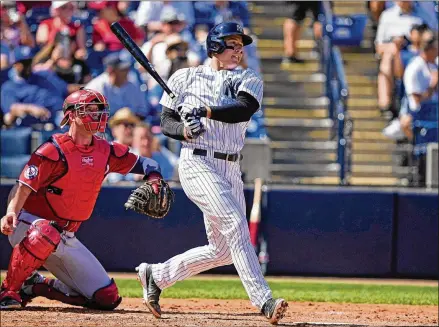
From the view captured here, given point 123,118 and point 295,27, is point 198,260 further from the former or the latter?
point 295,27

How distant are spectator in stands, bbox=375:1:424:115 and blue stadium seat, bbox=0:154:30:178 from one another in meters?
4.82

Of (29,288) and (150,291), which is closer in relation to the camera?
(150,291)

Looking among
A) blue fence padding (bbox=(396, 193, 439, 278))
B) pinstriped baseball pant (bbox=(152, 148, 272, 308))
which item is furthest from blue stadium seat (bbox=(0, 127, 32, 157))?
pinstriped baseball pant (bbox=(152, 148, 272, 308))

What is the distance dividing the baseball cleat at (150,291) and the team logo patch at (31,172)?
3.17 feet

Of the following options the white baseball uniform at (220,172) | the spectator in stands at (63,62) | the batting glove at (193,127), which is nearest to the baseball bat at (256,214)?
the spectator in stands at (63,62)

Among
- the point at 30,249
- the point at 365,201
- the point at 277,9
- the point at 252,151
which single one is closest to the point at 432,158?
the point at 365,201

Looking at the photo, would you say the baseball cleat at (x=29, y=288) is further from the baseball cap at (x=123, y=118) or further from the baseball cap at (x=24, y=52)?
the baseball cap at (x=24, y=52)

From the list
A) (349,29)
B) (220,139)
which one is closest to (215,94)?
(220,139)

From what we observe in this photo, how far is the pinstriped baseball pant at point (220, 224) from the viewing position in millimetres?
6133

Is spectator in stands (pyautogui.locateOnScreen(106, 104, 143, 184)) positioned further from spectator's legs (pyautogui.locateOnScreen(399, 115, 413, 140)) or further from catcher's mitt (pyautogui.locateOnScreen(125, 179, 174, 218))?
catcher's mitt (pyautogui.locateOnScreen(125, 179, 174, 218))

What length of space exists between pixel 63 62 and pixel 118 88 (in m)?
1.03

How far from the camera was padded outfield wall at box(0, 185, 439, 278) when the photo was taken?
34.8ft

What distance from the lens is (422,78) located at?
12.5 metres

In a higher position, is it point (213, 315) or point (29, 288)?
point (29, 288)
